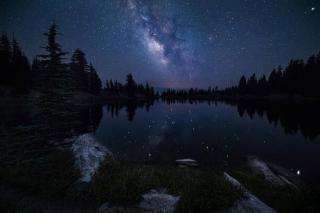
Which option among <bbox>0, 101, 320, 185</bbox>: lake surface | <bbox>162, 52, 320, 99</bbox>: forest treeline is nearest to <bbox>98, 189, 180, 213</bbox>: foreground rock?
<bbox>0, 101, 320, 185</bbox>: lake surface

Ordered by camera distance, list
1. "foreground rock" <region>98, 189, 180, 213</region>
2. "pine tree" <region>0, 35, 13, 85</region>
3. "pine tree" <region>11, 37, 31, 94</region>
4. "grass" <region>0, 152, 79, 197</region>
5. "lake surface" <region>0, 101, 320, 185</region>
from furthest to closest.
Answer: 1. "pine tree" <region>11, 37, 31, 94</region>
2. "pine tree" <region>0, 35, 13, 85</region>
3. "lake surface" <region>0, 101, 320, 185</region>
4. "grass" <region>0, 152, 79, 197</region>
5. "foreground rock" <region>98, 189, 180, 213</region>

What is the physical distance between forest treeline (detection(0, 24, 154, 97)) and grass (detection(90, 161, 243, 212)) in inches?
308

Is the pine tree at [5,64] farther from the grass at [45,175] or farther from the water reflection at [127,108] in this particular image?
the grass at [45,175]

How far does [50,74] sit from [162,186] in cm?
1196

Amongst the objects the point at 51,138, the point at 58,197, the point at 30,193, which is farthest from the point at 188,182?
the point at 51,138

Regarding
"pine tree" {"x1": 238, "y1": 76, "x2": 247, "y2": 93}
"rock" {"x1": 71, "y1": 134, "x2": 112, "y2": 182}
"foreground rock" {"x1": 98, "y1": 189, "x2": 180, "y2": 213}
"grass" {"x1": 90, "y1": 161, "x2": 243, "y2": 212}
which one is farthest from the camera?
"pine tree" {"x1": 238, "y1": 76, "x2": 247, "y2": 93}

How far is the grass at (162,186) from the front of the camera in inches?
257

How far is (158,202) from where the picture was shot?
7117 mm

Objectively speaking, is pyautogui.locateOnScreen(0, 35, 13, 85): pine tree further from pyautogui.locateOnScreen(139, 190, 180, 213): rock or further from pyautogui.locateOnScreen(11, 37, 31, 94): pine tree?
pyautogui.locateOnScreen(139, 190, 180, 213): rock

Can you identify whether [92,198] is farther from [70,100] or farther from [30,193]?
[70,100]

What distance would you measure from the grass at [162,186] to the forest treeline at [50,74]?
783cm

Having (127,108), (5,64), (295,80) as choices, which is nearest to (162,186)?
(127,108)

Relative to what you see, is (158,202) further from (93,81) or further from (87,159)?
(93,81)

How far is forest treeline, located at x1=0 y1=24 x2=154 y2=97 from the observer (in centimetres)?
1201
